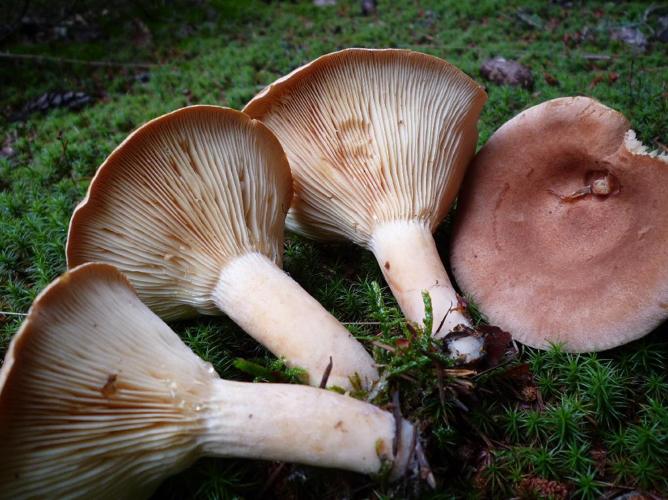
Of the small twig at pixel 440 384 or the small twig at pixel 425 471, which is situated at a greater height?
the small twig at pixel 440 384

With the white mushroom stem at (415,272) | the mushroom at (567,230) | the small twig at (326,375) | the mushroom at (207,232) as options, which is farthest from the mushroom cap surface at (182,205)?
the mushroom at (567,230)

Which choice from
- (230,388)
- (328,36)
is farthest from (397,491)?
(328,36)

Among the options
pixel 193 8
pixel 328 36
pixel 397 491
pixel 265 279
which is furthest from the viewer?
pixel 193 8

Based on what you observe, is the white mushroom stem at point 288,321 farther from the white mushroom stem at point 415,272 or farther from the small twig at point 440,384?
→ the white mushroom stem at point 415,272

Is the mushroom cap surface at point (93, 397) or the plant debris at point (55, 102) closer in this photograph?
the mushroom cap surface at point (93, 397)

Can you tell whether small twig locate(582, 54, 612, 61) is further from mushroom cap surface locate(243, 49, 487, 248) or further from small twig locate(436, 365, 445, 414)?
small twig locate(436, 365, 445, 414)

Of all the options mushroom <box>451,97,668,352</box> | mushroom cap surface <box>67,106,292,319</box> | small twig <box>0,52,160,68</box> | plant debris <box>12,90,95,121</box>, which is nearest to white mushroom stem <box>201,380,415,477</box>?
mushroom cap surface <box>67,106,292,319</box>

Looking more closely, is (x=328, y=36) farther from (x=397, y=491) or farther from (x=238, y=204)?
(x=397, y=491)
